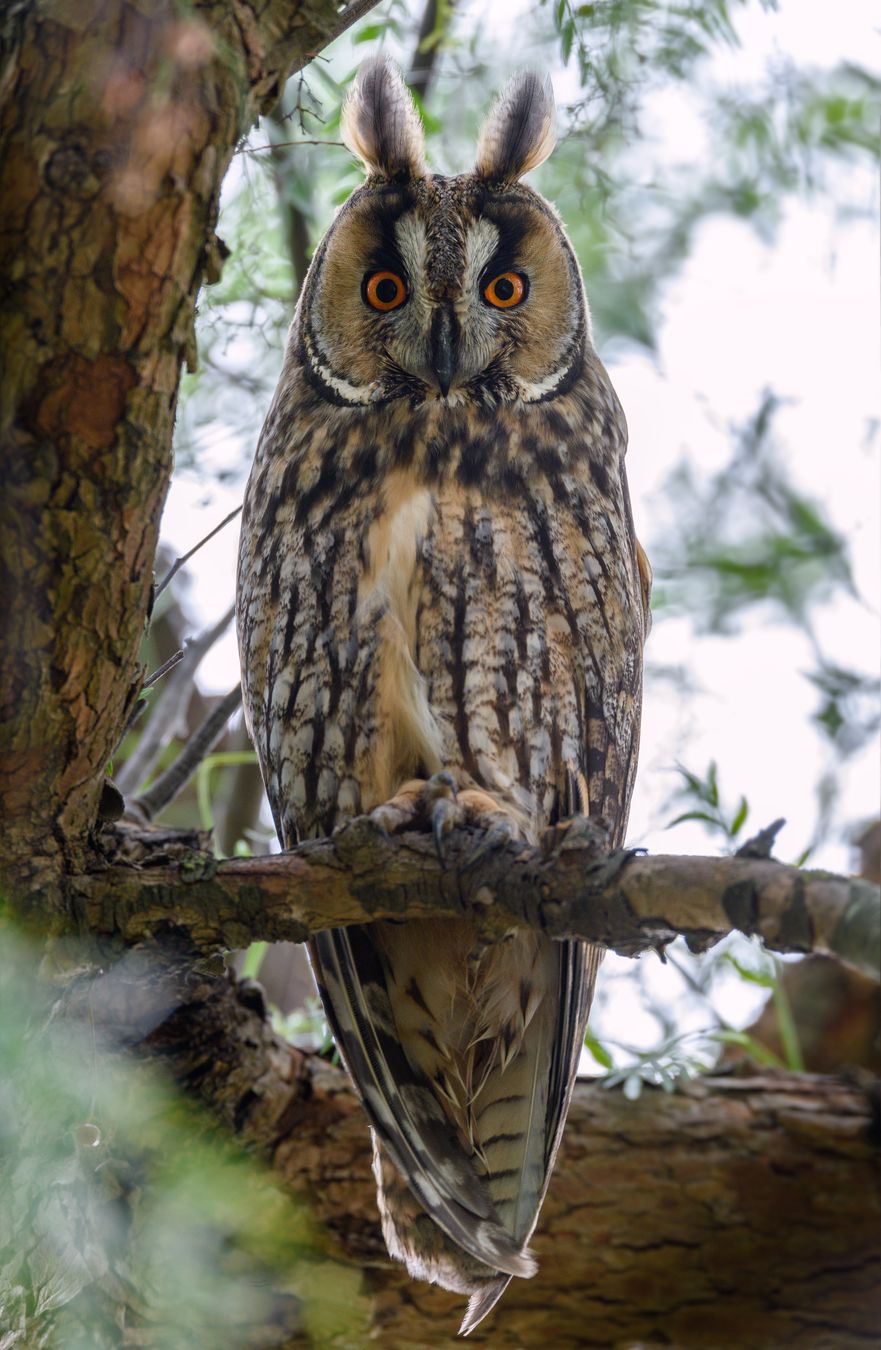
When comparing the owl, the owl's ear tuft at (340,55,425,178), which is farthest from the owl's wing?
the owl's ear tuft at (340,55,425,178)

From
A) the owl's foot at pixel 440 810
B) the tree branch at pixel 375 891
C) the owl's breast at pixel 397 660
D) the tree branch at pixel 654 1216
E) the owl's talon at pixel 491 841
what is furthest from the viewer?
the tree branch at pixel 654 1216

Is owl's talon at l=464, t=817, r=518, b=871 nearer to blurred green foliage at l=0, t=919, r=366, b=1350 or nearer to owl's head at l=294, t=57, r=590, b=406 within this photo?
blurred green foliage at l=0, t=919, r=366, b=1350

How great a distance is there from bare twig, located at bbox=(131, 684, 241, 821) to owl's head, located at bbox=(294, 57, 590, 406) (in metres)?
0.79

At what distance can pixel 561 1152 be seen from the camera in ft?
8.27

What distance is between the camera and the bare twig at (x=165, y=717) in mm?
3014

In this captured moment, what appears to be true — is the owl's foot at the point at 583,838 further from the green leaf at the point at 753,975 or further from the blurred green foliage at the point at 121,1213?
the green leaf at the point at 753,975

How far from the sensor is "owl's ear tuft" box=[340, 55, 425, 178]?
2.24 meters

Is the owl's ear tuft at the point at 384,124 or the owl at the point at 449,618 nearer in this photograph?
the owl at the point at 449,618

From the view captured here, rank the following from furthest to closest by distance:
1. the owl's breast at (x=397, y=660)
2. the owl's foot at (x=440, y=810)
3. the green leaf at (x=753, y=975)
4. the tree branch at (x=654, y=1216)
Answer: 1. the green leaf at (x=753, y=975)
2. the tree branch at (x=654, y=1216)
3. the owl's breast at (x=397, y=660)
4. the owl's foot at (x=440, y=810)

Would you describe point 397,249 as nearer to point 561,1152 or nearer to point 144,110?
point 144,110

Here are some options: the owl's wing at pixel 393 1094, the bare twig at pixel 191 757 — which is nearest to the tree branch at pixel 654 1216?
the owl's wing at pixel 393 1094

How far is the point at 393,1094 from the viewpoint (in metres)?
2.15

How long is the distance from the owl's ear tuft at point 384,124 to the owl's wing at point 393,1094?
134 cm

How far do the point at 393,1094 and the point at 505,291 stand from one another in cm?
141
